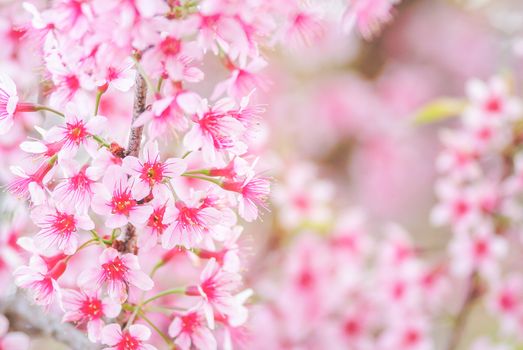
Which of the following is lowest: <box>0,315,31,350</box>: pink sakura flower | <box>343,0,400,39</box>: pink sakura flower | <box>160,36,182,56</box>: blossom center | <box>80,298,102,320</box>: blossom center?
<box>0,315,31,350</box>: pink sakura flower

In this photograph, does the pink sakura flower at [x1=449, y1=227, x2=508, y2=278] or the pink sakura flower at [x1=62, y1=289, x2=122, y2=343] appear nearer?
the pink sakura flower at [x1=62, y1=289, x2=122, y2=343]

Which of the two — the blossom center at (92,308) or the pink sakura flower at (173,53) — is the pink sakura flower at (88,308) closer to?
the blossom center at (92,308)

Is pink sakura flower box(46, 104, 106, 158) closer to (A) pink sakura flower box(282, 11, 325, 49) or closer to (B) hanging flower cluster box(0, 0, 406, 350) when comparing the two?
(B) hanging flower cluster box(0, 0, 406, 350)

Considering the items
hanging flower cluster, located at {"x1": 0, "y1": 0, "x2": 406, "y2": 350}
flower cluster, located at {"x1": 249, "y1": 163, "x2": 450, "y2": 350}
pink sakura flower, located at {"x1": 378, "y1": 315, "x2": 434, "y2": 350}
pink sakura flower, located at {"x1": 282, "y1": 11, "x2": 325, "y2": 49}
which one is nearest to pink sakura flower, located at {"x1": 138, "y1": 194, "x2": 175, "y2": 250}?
hanging flower cluster, located at {"x1": 0, "y1": 0, "x2": 406, "y2": 350}

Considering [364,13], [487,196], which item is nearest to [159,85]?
[364,13]

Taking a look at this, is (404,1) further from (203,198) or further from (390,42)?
(203,198)
